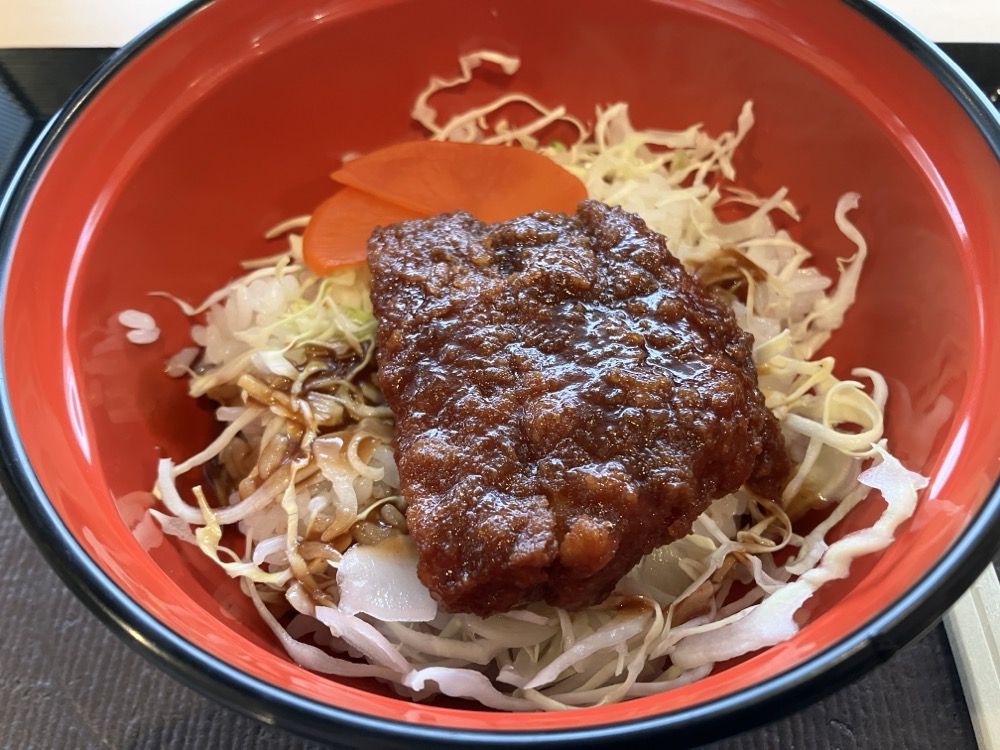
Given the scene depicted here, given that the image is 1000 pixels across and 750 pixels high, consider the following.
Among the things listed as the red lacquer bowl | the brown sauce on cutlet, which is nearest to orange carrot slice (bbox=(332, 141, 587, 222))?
the red lacquer bowl

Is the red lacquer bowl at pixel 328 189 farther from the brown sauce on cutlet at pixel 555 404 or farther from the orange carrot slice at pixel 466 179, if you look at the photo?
the brown sauce on cutlet at pixel 555 404

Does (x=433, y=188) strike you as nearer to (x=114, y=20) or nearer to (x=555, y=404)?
(x=555, y=404)

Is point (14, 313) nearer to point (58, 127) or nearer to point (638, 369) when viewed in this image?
point (58, 127)

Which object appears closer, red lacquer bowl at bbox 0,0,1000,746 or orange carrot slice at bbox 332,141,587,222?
red lacquer bowl at bbox 0,0,1000,746

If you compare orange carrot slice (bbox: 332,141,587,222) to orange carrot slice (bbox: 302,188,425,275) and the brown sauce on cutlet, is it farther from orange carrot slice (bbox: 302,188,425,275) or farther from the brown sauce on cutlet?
the brown sauce on cutlet

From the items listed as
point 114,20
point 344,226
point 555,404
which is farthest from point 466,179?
point 114,20

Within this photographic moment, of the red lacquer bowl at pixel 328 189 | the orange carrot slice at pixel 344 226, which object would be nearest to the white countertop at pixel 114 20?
the red lacquer bowl at pixel 328 189
